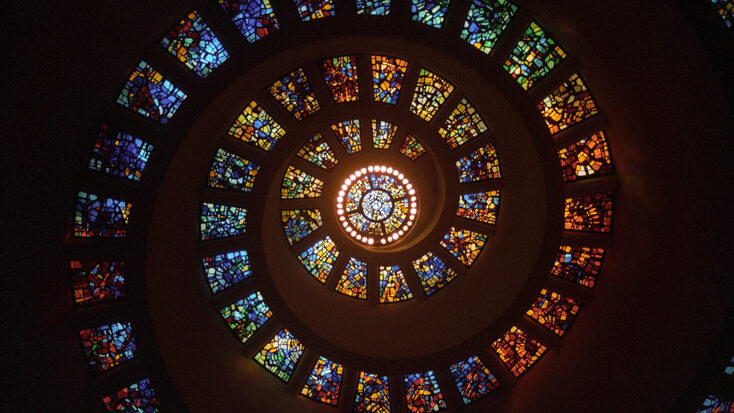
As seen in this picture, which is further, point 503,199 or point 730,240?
point 503,199

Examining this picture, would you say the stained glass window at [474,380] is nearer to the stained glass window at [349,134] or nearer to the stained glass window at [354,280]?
the stained glass window at [354,280]

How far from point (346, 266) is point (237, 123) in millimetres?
4266

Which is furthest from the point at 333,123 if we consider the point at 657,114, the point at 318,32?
the point at 657,114

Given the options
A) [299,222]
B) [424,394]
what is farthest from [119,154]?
[424,394]

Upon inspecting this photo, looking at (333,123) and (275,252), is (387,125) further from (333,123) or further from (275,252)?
(275,252)

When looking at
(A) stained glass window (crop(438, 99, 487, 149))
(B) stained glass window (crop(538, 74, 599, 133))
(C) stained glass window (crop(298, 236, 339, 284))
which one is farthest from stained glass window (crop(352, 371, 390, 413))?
(B) stained glass window (crop(538, 74, 599, 133))

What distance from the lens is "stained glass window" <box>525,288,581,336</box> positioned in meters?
9.27

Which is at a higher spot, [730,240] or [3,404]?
[3,404]

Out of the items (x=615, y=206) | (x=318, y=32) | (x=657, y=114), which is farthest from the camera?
(x=615, y=206)

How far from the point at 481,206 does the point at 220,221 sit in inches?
230

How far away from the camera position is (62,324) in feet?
24.0

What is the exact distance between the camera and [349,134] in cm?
1038

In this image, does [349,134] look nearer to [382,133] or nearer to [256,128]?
[382,133]

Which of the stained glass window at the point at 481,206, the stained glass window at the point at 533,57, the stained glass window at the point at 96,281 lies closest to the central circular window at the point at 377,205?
the stained glass window at the point at 481,206
